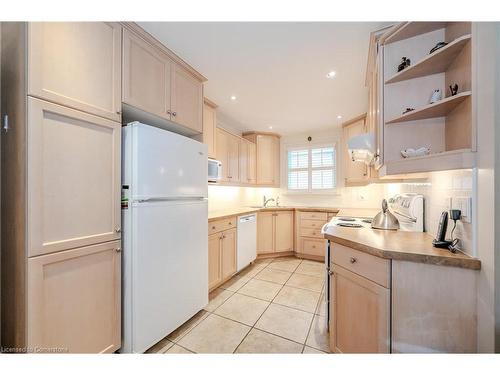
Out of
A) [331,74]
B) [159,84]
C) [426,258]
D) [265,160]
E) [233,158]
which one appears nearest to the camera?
[426,258]

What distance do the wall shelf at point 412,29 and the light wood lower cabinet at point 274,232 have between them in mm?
2791

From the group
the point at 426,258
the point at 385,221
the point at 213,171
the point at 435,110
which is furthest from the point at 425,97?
the point at 213,171

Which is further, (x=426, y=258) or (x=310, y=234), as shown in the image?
(x=310, y=234)

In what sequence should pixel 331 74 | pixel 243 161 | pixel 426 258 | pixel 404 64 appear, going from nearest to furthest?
pixel 426 258, pixel 404 64, pixel 331 74, pixel 243 161

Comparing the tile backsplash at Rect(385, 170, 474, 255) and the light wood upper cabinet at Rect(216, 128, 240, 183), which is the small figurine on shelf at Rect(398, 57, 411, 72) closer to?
the tile backsplash at Rect(385, 170, 474, 255)

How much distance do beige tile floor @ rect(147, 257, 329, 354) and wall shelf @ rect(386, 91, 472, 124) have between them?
1.73m

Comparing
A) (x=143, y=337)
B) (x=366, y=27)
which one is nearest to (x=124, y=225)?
(x=143, y=337)

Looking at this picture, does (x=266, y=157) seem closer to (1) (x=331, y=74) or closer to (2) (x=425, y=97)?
(1) (x=331, y=74)

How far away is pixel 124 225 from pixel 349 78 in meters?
2.49

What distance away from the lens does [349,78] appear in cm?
205

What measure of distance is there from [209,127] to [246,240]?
67.8 inches

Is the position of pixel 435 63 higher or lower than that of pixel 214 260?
higher

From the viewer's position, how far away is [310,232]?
3504 mm

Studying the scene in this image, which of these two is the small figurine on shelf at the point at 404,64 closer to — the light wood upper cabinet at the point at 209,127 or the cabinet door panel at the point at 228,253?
the light wood upper cabinet at the point at 209,127
